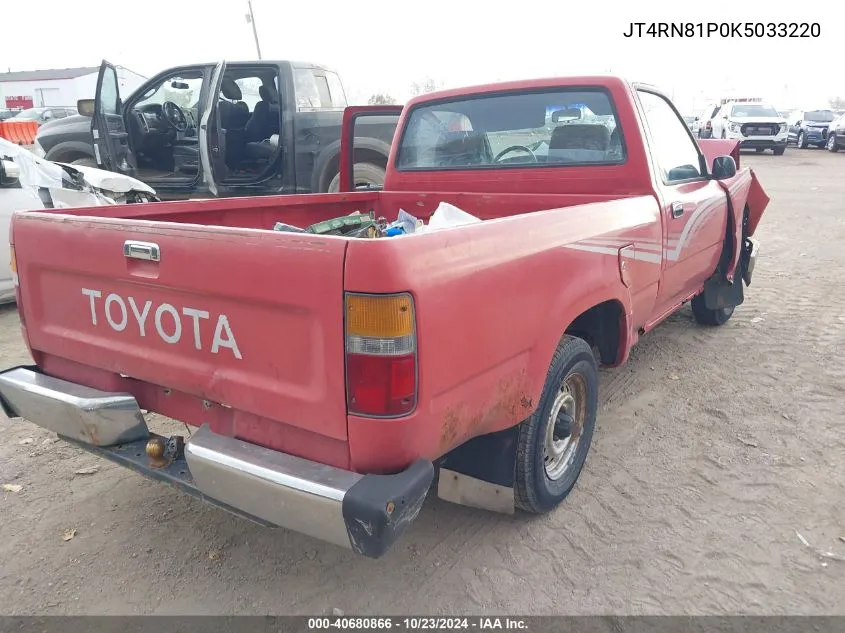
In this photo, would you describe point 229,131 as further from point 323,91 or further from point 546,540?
point 546,540

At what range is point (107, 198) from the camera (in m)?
6.04

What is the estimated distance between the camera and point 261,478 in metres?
1.85

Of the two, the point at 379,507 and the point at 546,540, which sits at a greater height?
the point at 379,507

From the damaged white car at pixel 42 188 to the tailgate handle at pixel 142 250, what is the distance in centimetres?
377

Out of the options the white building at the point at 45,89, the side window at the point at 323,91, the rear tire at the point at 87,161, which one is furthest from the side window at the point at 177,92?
the white building at the point at 45,89

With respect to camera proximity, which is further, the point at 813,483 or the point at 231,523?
the point at 813,483

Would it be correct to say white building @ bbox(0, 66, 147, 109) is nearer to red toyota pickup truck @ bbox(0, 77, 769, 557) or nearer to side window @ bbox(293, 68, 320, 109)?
side window @ bbox(293, 68, 320, 109)

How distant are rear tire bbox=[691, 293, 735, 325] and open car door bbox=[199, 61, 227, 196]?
512 centimetres

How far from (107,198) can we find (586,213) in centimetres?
504

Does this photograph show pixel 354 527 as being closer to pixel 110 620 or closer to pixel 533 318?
pixel 533 318

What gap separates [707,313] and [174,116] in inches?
254

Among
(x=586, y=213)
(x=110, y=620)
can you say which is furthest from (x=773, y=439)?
(x=110, y=620)

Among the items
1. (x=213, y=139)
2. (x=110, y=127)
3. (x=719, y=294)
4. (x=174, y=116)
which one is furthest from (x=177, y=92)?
(x=719, y=294)

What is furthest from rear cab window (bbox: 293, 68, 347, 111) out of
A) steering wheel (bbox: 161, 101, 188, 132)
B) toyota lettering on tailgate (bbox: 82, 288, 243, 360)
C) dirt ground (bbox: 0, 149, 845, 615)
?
toyota lettering on tailgate (bbox: 82, 288, 243, 360)
